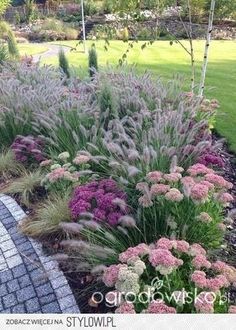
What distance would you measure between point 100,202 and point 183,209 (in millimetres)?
723

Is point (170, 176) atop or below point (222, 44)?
atop

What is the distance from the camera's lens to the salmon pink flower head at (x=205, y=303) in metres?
2.50

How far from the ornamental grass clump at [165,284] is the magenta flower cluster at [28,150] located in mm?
2934

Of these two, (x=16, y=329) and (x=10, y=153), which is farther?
(x=10, y=153)

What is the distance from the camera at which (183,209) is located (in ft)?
11.9

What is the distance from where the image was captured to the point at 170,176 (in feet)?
11.5

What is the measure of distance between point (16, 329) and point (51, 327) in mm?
239

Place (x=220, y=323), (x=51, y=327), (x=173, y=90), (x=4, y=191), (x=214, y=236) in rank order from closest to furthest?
1. (x=220, y=323)
2. (x=51, y=327)
3. (x=214, y=236)
4. (x=4, y=191)
5. (x=173, y=90)

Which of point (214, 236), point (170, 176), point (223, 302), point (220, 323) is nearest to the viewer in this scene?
point (220, 323)

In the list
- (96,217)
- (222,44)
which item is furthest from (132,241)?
(222,44)

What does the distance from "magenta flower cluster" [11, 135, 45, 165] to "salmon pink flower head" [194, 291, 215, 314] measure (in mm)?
3328

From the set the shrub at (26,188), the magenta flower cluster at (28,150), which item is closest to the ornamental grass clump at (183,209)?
the shrub at (26,188)

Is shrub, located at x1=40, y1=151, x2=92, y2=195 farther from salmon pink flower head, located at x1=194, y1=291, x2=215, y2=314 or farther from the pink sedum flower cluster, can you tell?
salmon pink flower head, located at x1=194, y1=291, x2=215, y2=314

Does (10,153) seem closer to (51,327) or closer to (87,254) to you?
(87,254)
